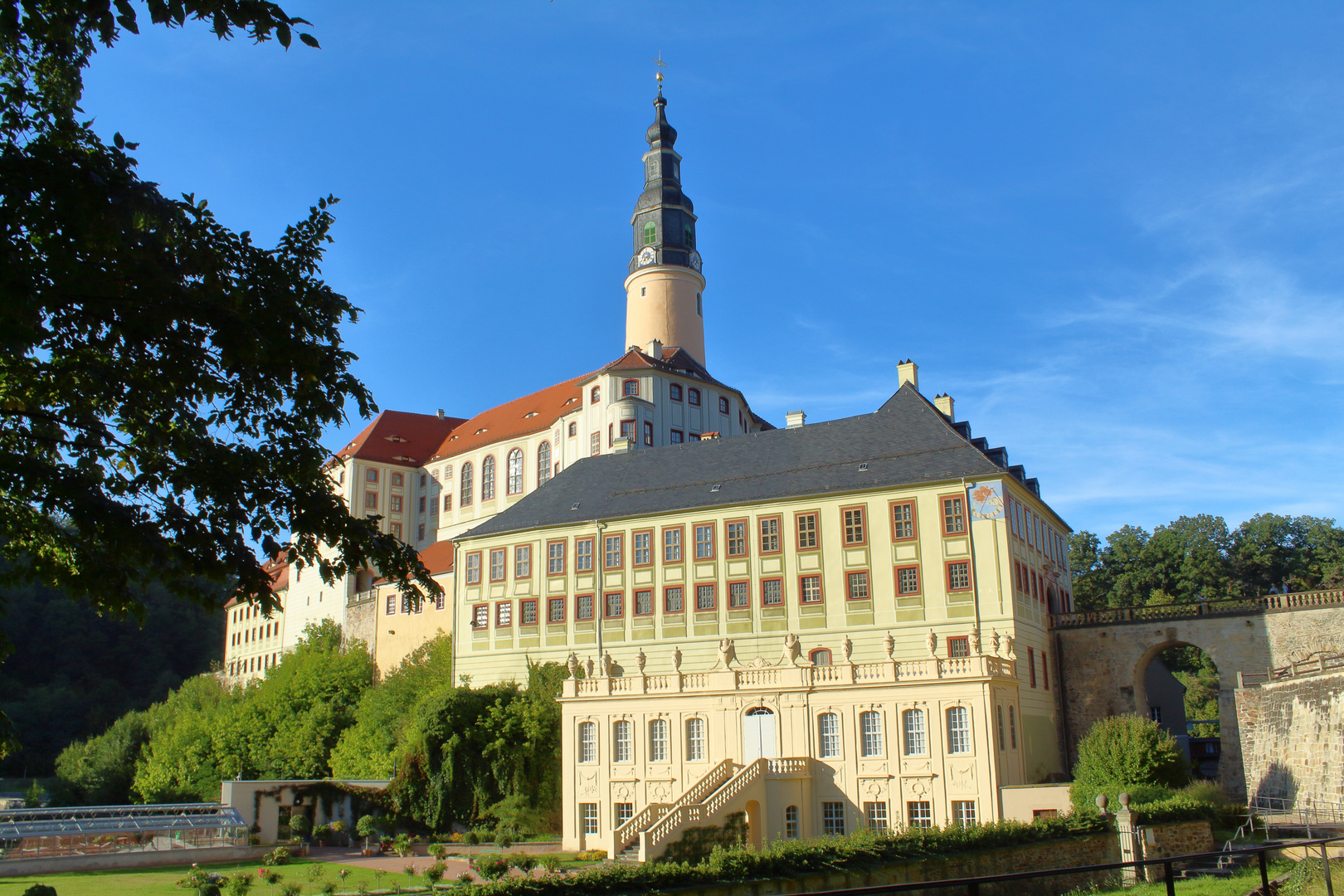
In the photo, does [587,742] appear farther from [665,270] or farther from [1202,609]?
[665,270]

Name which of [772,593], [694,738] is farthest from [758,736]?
[772,593]

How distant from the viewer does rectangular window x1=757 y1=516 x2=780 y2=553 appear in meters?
41.9

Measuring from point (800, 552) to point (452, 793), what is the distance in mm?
15192

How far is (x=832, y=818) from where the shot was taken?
106ft

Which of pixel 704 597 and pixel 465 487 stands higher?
pixel 465 487

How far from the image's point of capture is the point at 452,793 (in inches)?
1542

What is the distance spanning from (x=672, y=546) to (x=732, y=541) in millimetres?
2577

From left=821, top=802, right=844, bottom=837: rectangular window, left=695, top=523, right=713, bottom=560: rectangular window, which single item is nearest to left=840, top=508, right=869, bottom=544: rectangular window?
left=695, top=523, right=713, bottom=560: rectangular window

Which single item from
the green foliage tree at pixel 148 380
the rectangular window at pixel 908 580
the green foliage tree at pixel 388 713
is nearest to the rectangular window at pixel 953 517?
the rectangular window at pixel 908 580

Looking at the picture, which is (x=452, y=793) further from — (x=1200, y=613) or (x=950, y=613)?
(x=1200, y=613)

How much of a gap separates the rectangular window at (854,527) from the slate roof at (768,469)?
85cm

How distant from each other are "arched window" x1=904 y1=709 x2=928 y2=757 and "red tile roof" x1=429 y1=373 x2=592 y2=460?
123 feet

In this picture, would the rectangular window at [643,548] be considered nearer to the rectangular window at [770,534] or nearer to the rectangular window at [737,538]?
the rectangular window at [737,538]

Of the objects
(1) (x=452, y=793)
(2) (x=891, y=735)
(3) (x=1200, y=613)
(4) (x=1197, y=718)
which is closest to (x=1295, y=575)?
(4) (x=1197, y=718)
